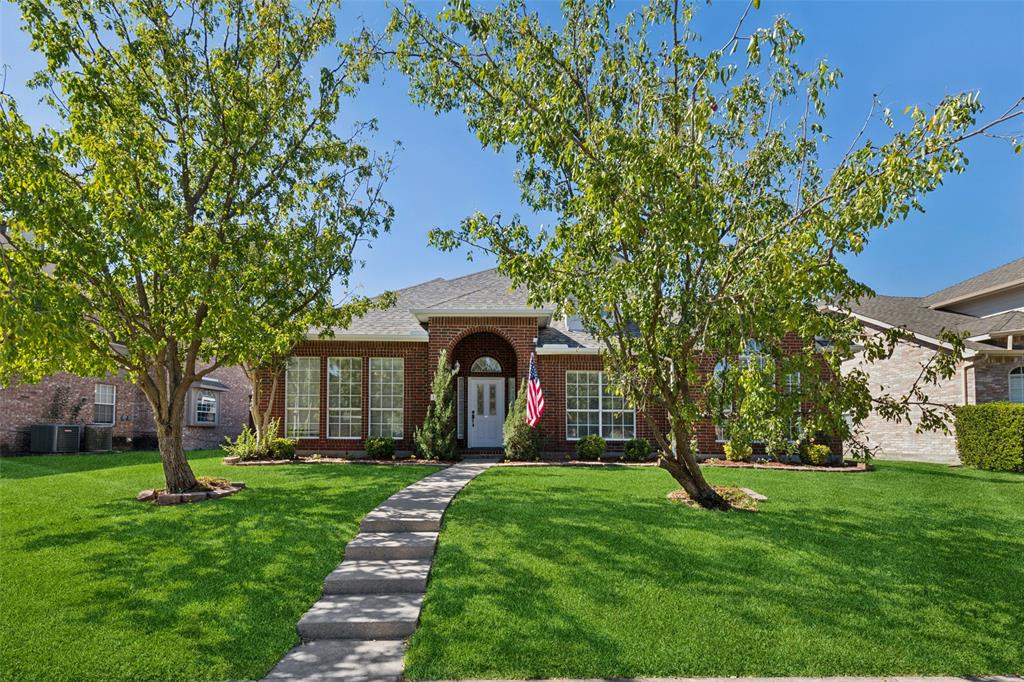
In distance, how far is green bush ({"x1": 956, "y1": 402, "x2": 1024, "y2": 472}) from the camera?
50.1ft

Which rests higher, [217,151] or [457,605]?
[217,151]

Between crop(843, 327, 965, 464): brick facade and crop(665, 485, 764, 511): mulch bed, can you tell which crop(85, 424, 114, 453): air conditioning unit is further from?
crop(843, 327, 965, 464): brick facade

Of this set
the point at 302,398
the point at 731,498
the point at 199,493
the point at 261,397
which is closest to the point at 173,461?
the point at 199,493

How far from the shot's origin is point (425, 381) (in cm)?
1694

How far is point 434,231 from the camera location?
854 centimetres

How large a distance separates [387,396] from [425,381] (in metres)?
1.32

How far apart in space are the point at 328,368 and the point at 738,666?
14.6 meters

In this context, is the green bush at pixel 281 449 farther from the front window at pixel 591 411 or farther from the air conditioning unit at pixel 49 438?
the air conditioning unit at pixel 49 438

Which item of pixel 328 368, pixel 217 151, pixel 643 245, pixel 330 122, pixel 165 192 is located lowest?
pixel 328 368

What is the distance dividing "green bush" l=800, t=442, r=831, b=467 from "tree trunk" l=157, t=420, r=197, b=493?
46.3 ft

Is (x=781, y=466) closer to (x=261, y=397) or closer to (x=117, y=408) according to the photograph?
(x=261, y=397)

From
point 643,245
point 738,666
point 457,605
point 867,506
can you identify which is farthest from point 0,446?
point 867,506

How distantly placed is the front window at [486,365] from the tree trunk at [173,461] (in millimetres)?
9342

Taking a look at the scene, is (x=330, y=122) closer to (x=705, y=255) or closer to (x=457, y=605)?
(x=705, y=255)
